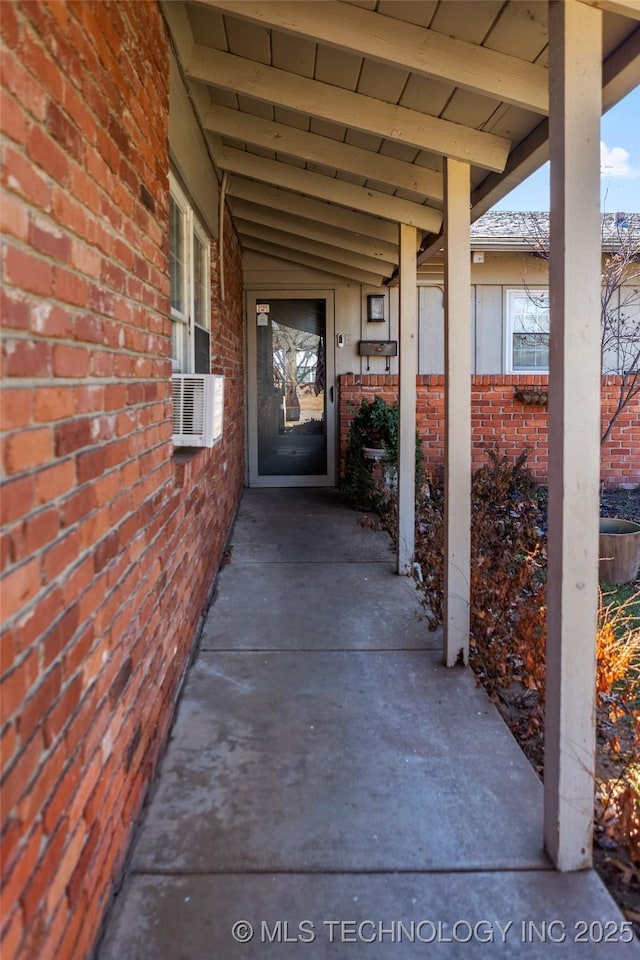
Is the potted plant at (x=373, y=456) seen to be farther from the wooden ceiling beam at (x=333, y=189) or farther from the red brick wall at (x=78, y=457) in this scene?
the red brick wall at (x=78, y=457)

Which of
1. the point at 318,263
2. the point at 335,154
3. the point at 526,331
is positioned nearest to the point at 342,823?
the point at 335,154

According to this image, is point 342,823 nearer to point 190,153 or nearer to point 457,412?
point 457,412

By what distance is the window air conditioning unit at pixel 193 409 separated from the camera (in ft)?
10.3

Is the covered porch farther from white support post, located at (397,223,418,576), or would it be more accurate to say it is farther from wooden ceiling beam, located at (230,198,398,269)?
wooden ceiling beam, located at (230,198,398,269)

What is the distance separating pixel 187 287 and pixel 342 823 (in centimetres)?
282

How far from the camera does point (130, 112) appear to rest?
1958 millimetres

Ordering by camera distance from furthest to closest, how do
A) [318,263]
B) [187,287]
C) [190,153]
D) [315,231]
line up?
[318,263] → [315,231] → [187,287] → [190,153]

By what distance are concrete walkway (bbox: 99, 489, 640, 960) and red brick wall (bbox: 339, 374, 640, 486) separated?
421 cm

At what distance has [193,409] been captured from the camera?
316cm

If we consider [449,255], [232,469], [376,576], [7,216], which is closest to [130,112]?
[7,216]

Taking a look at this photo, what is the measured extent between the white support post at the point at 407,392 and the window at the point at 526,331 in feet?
12.9

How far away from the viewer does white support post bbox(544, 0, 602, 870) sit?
1857 mm

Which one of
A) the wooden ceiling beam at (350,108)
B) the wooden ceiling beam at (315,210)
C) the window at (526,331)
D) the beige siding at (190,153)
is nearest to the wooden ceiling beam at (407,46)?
the beige siding at (190,153)

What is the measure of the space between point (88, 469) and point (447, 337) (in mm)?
2208
